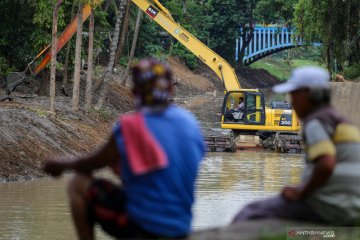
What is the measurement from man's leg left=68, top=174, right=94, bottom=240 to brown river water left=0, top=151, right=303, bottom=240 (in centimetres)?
800

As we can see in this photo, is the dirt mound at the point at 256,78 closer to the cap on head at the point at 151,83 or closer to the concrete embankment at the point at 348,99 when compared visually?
the concrete embankment at the point at 348,99

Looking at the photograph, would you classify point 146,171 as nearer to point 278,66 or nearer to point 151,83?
point 151,83

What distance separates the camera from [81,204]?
7211 mm

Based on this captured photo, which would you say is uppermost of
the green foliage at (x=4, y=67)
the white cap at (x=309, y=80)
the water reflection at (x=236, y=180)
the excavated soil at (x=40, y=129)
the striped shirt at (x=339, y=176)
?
the green foliage at (x=4, y=67)

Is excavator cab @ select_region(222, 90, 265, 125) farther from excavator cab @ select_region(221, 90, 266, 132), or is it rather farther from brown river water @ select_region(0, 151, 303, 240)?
brown river water @ select_region(0, 151, 303, 240)

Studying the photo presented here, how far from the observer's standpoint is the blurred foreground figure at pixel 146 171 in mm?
6973

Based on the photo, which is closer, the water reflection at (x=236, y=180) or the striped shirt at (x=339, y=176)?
the striped shirt at (x=339, y=176)

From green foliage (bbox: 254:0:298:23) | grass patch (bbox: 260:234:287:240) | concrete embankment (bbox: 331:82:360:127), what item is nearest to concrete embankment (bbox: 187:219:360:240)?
grass patch (bbox: 260:234:287:240)

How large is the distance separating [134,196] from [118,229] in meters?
0.31

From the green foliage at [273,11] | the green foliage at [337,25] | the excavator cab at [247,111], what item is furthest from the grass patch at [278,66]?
the excavator cab at [247,111]

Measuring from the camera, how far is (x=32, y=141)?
85.0ft

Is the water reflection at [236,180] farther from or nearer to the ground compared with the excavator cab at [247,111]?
nearer to the ground

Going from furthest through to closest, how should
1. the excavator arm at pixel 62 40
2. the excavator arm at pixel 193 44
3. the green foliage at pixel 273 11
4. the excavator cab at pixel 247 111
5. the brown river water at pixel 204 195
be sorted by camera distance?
1. the green foliage at pixel 273 11
2. the excavator arm at pixel 193 44
3. the excavator arm at pixel 62 40
4. the excavator cab at pixel 247 111
5. the brown river water at pixel 204 195

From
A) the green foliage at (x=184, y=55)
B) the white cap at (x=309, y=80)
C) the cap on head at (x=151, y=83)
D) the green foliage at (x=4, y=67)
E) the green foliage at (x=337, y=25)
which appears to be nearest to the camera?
the cap on head at (x=151, y=83)
